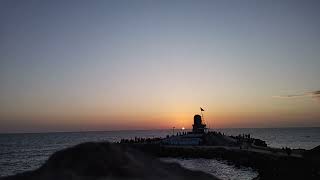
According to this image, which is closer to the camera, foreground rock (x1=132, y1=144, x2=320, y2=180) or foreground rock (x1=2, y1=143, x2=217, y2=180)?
foreground rock (x1=2, y1=143, x2=217, y2=180)

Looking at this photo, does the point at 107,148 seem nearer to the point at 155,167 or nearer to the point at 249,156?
the point at 155,167

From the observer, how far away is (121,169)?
441 inches

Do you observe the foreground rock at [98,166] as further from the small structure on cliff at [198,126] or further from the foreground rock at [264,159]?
the small structure on cliff at [198,126]

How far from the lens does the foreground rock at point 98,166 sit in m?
11.0

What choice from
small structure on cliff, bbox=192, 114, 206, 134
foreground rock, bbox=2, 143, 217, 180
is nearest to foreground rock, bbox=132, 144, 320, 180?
foreground rock, bbox=2, 143, 217, 180

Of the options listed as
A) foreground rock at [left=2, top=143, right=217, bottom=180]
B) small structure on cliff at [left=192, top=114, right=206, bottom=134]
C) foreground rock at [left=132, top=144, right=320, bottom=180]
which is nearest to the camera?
foreground rock at [left=2, top=143, right=217, bottom=180]

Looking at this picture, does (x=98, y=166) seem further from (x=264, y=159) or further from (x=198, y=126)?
(x=198, y=126)

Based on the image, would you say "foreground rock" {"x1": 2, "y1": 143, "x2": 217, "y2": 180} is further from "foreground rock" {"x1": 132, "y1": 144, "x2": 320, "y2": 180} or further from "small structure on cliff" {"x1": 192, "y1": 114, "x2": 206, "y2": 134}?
"small structure on cliff" {"x1": 192, "y1": 114, "x2": 206, "y2": 134}

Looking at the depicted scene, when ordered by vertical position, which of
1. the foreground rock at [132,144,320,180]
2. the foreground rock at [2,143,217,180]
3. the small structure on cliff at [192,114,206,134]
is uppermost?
the small structure on cliff at [192,114,206,134]

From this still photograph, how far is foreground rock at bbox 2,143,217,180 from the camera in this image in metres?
11.0

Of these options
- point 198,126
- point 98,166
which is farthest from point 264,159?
point 98,166

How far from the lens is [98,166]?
11.2m

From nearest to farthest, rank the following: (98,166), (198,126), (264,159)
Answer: (98,166) < (264,159) < (198,126)

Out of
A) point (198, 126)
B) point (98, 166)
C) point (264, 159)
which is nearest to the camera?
point (98, 166)
